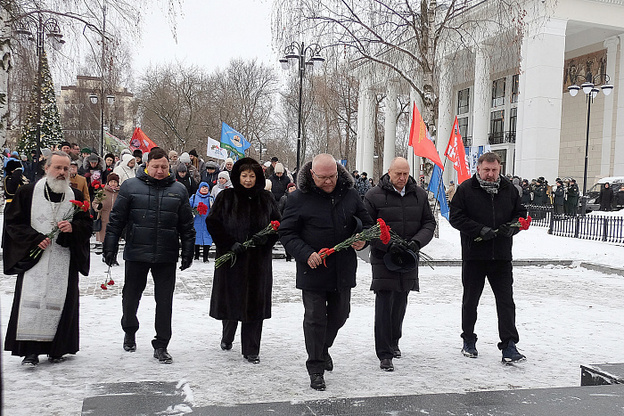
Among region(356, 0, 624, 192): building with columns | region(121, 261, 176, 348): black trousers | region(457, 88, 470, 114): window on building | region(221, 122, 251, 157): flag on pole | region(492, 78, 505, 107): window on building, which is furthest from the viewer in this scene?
region(457, 88, 470, 114): window on building

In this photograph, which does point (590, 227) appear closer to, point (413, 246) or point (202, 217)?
point (202, 217)

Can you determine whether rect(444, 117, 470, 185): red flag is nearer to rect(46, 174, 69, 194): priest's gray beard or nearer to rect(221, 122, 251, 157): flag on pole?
Result: rect(221, 122, 251, 157): flag on pole

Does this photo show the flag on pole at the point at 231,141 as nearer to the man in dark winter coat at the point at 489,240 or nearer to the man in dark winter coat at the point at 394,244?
the man in dark winter coat at the point at 394,244

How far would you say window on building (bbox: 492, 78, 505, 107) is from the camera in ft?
156

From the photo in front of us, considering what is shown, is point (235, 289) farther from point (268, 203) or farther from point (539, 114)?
point (539, 114)

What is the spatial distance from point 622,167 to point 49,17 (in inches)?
1312

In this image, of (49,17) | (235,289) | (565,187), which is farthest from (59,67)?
(565,187)

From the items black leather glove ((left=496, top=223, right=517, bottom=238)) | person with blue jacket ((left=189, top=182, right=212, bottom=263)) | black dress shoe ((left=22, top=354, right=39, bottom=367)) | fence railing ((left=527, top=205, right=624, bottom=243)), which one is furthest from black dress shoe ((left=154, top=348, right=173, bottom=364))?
fence railing ((left=527, top=205, right=624, bottom=243))

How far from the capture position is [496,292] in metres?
6.14

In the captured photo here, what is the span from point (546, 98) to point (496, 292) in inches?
1125

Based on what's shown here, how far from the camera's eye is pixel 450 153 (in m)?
14.0

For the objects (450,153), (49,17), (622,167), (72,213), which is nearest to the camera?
(72,213)

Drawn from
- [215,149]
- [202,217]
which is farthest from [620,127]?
[202,217]

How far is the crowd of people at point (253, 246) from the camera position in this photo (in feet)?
17.2
